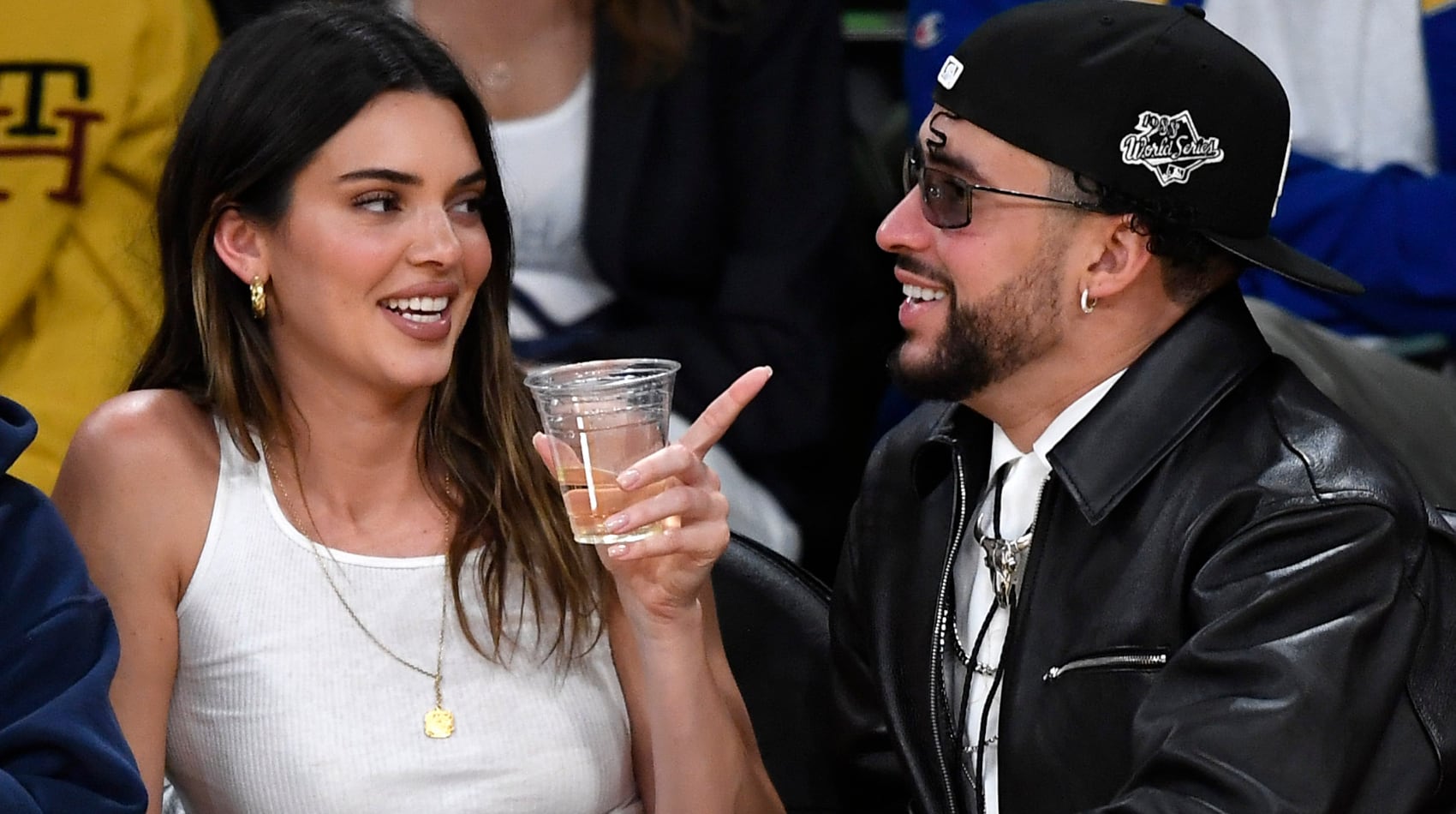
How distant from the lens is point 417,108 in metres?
2.45

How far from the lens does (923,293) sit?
2.40m

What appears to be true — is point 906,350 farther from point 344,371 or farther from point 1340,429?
point 344,371

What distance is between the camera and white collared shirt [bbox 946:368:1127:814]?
226 centimetres

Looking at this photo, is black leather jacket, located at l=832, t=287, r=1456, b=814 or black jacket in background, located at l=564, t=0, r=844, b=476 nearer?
black leather jacket, located at l=832, t=287, r=1456, b=814

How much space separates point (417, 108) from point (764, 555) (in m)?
0.73

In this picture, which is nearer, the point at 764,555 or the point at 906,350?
the point at 906,350

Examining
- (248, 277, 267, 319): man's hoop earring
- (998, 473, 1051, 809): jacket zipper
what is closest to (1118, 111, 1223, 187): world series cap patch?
(998, 473, 1051, 809): jacket zipper

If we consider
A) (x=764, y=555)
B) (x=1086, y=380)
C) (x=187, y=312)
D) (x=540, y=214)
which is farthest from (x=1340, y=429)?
(x=540, y=214)

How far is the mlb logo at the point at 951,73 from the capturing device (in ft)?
7.66

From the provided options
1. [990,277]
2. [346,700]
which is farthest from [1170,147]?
[346,700]

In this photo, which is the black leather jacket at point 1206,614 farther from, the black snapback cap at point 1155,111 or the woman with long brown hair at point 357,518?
the woman with long brown hair at point 357,518

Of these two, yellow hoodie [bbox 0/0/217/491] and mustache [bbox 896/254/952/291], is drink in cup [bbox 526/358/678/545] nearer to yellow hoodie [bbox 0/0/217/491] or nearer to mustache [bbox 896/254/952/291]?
mustache [bbox 896/254/952/291]

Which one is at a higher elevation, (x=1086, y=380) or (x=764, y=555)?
(x=1086, y=380)

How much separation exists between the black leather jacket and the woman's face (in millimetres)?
654
